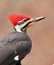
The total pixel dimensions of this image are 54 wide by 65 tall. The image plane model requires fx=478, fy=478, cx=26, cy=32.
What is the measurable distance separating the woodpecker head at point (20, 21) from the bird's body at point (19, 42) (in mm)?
54

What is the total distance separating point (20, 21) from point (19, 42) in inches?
7.1

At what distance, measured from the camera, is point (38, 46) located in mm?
6734

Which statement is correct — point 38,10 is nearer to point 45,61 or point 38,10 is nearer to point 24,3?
point 24,3

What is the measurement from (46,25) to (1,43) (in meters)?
→ 3.14

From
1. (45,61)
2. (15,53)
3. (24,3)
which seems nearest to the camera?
(15,53)

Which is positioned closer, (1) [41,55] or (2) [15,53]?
(2) [15,53]

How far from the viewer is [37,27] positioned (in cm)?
715

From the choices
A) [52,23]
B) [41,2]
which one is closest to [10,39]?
[52,23]

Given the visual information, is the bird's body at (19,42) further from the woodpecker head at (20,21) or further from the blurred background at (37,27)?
the blurred background at (37,27)

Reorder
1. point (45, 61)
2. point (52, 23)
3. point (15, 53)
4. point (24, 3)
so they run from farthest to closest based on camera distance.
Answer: point (24, 3) → point (52, 23) → point (45, 61) → point (15, 53)

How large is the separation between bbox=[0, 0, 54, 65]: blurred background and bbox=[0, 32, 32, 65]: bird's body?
2185 millimetres

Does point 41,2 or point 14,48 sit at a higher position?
point 14,48

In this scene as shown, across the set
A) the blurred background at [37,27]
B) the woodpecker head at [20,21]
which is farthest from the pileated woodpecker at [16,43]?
the blurred background at [37,27]

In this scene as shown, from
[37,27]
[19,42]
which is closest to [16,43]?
[19,42]
